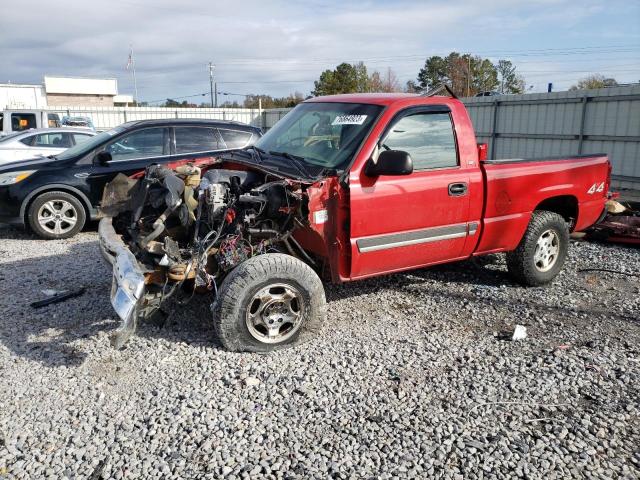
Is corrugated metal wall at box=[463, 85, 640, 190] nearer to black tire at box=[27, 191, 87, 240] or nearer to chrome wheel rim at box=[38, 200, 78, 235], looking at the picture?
black tire at box=[27, 191, 87, 240]

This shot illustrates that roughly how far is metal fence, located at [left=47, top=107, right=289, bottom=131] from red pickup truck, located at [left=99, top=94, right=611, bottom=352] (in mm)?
20551

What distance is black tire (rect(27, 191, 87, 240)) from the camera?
7684mm

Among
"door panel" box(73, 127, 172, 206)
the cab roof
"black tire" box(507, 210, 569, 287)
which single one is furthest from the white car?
"black tire" box(507, 210, 569, 287)

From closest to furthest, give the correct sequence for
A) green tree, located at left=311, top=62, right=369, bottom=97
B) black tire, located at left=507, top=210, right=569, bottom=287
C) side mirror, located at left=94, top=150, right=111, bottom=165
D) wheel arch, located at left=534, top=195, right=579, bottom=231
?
1. black tire, located at left=507, top=210, right=569, bottom=287
2. wheel arch, located at left=534, top=195, right=579, bottom=231
3. side mirror, located at left=94, top=150, right=111, bottom=165
4. green tree, located at left=311, top=62, right=369, bottom=97

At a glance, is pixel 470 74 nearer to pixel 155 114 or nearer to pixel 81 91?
pixel 155 114

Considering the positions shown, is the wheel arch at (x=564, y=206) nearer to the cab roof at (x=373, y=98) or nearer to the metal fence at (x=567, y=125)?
the cab roof at (x=373, y=98)

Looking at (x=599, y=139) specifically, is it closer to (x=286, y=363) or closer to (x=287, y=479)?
(x=286, y=363)

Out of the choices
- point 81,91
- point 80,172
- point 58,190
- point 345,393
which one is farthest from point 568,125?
point 81,91

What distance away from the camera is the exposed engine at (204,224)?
4117 mm

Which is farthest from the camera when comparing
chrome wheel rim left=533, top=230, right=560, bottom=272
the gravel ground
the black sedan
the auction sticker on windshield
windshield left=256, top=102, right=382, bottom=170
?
the black sedan

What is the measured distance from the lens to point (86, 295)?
5383 millimetres

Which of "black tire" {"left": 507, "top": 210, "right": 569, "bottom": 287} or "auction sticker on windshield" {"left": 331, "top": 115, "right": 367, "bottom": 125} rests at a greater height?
"auction sticker on windshield" {"left": 331, "top": 115, "right": 367, "bottom": 125}

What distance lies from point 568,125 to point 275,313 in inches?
473

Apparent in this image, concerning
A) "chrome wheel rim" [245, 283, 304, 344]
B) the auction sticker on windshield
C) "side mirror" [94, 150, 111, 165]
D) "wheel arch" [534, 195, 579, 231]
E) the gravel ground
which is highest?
the auction sticker on windshield
